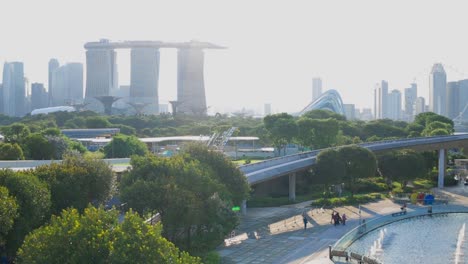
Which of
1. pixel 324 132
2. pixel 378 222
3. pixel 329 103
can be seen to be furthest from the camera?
pixel 329 103

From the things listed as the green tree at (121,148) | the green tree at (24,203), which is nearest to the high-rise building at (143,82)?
the green tree at (121,148)

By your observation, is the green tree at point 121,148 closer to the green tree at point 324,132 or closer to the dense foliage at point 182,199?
the green tree at point 324,132

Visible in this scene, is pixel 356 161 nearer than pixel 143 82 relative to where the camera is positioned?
Yes

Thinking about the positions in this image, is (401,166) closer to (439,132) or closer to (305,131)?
(305,131)

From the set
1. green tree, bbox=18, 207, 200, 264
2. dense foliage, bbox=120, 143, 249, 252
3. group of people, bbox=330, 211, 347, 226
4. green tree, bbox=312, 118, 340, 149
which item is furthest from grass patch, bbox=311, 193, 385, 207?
green tree, bbox=18, 207, 200, 264

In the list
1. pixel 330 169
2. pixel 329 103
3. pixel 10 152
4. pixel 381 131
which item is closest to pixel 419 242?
pixel 330 169
